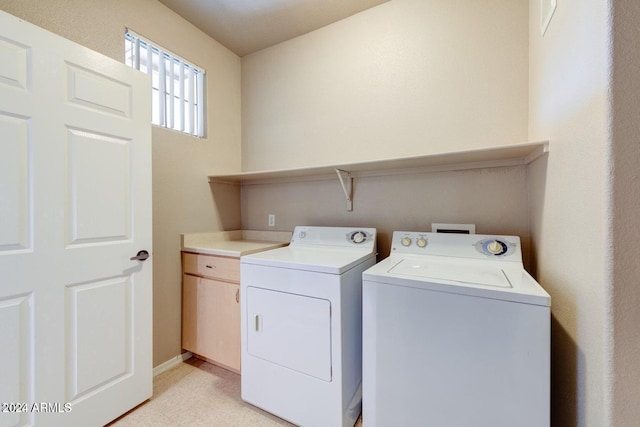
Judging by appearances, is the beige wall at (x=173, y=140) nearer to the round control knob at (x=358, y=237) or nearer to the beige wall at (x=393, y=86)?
the beige wall at (x=393, y=86)

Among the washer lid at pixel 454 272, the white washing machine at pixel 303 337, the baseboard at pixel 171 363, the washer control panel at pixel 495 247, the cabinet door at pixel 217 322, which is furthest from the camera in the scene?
the baseboard at pixel 171 363

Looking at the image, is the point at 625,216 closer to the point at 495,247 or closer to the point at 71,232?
the point at 495,247

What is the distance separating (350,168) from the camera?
187cm

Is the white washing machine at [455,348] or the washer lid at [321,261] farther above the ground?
the washer lid at [321,261]

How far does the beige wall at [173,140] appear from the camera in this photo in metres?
1.51

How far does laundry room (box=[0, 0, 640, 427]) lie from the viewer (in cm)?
68

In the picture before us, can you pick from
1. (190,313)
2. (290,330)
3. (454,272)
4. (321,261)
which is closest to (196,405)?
(190,313)

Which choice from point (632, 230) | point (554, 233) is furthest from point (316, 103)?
point (632, 230)

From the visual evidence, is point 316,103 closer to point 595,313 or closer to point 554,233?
point 554,233

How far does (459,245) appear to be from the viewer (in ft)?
5.02

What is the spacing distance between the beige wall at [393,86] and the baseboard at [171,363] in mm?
1695

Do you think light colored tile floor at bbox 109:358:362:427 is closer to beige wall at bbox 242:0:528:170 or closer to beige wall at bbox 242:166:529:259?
beige wall at bbox 242:166:529:259

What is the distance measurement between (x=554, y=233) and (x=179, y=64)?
2.67 metres

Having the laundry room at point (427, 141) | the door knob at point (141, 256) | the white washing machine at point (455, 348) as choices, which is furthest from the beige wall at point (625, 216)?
the door knob at point (141, 256)
